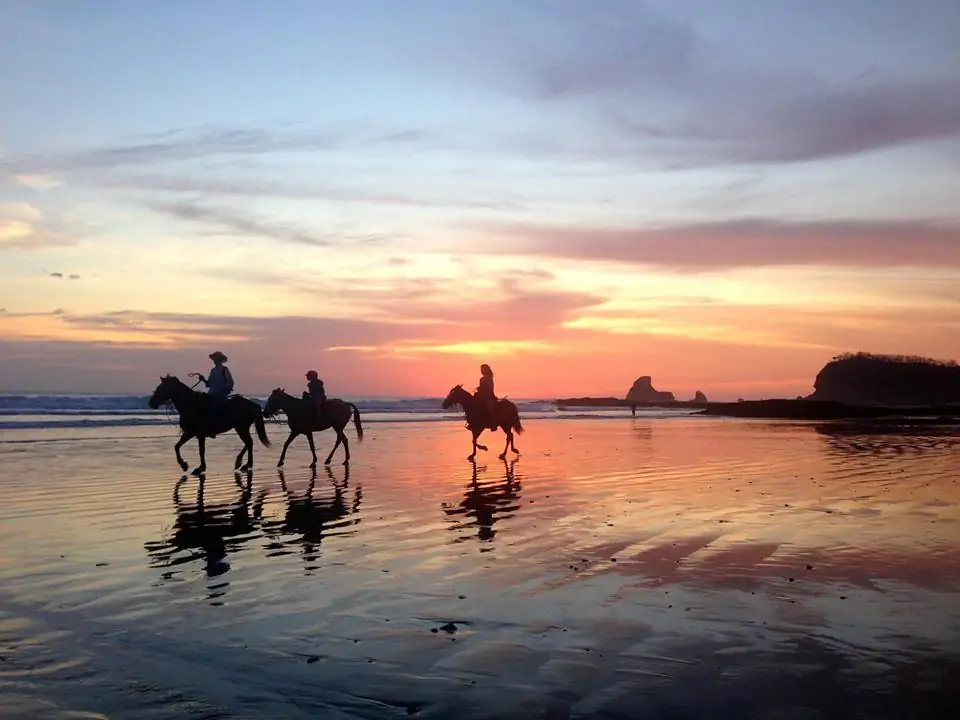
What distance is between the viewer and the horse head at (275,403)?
75.0ft

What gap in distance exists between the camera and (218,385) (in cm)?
2205

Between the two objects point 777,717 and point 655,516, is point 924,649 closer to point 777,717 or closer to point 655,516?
point 777,717

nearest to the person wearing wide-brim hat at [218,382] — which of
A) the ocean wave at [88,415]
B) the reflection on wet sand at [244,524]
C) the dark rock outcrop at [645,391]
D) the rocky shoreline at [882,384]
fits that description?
the reflection on wet sand at [244,524]

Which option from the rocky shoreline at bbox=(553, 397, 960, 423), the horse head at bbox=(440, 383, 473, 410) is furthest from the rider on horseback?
the rocky shoreline at bbox=(553, 397, 960, 423)

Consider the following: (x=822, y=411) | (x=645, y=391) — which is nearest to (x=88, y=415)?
(x=822, y=411)

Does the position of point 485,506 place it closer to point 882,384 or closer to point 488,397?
point 488,397

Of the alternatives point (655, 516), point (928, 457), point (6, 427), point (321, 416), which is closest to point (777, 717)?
point (655, 516)

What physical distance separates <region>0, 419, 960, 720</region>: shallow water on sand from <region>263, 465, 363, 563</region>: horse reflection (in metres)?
0.08

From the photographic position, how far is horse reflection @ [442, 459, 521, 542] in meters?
12.1

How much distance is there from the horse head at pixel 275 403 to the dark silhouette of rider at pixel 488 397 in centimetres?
573

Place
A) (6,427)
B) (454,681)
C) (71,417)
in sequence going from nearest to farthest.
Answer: (454,681)
(6,427)
(71,417)

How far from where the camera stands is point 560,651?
612 centimetres

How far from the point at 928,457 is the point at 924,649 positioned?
63.5 feet

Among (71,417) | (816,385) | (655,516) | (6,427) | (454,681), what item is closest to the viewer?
(454,681)
